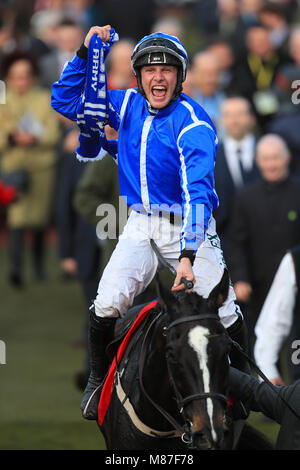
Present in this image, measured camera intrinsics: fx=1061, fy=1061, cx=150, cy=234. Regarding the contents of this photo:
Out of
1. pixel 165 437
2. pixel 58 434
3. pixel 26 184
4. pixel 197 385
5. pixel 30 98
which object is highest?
pixel 30 98

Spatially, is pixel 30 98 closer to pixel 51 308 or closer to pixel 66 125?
pixel 66 125

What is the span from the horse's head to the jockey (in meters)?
0.26

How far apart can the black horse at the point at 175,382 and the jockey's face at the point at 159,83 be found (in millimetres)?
909

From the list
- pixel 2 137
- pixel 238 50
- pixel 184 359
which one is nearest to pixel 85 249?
pixel 2 137

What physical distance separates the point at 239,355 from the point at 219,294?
770 mm

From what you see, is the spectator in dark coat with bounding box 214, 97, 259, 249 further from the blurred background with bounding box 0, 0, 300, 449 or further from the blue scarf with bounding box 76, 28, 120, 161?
the blue scarf with bounding box 76, 28, 120, 161

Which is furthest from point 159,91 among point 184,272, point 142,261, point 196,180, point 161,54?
point 184,272

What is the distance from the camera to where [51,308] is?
37.2 feet

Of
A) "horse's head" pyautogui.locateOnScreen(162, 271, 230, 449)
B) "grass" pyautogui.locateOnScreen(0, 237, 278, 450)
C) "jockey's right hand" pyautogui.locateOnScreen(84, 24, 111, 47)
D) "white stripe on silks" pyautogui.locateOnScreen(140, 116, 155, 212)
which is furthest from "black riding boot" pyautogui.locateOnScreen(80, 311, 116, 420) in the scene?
"grass" pyautogui.locateOnScreen(0, 237, 278, 450)

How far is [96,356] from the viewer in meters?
5.44

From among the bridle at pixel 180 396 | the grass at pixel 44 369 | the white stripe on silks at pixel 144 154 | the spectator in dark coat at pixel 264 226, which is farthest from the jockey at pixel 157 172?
the spectator in dark coat at pixel 264 226

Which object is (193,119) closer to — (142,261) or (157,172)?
(157,172)

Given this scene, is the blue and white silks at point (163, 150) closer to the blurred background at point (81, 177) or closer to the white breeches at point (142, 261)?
the white breeches at point (142, 261)
